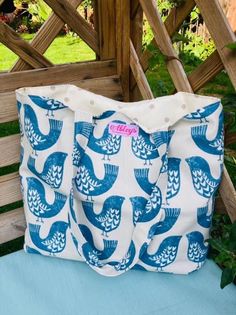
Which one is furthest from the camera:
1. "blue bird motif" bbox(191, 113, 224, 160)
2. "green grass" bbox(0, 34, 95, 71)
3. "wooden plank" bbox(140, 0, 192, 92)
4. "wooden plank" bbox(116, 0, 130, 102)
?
"green grass" bbox(0, 34, 95, 71)

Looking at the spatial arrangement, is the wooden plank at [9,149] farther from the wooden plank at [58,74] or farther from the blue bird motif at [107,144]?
the blue bird motif at [107,144]

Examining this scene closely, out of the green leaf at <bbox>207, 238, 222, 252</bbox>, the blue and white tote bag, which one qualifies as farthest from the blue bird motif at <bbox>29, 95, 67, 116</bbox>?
the green leaf at <bbox>207, 238, 222, 252</bbox>

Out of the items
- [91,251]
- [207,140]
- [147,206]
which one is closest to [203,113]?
[207,140]

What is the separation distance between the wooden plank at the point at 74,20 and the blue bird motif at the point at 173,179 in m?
0.51

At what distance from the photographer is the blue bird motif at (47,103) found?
1.06 m

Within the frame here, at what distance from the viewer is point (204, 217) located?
108 cm

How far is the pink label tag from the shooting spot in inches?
40.3

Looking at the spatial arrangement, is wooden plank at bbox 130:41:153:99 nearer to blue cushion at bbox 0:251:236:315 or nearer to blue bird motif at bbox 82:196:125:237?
blue bird motif at bbox 82:196:125:237

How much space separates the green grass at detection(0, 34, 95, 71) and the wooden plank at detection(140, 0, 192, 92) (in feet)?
8.00

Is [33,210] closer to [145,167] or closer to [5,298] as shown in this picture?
[5,298]

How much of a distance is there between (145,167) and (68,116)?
271 millimetres

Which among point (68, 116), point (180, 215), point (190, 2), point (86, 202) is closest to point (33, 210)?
point (86, 202)

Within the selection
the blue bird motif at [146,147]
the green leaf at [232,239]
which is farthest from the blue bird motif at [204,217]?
the blue bird motif at [146,147]

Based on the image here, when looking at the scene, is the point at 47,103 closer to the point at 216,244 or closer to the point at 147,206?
the point at 147,206
